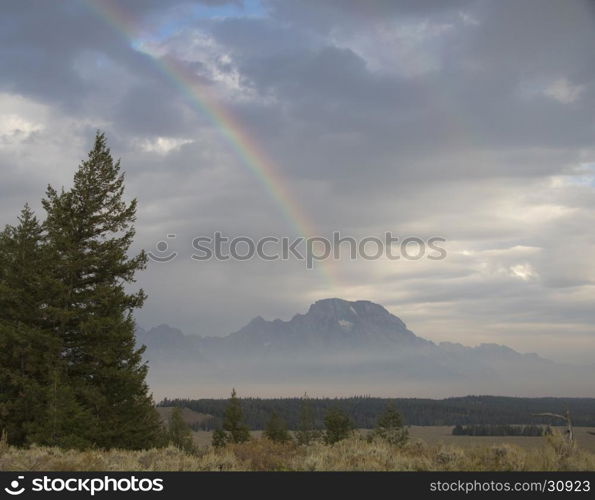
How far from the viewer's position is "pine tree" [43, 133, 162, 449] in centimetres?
2361

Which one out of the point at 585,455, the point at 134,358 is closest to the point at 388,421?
the point at 134,358

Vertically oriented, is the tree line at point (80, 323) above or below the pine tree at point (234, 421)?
above

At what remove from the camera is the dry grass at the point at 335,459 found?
10539mm

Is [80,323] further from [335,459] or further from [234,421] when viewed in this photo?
[234,421]

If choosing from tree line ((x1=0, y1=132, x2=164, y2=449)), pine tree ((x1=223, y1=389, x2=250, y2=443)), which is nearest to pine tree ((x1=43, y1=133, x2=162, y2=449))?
tree line ((x1=0, y1=132, x2=164, y2=449))

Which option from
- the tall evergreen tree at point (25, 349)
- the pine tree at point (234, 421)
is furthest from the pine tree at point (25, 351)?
the pine tree at point (234, 421)

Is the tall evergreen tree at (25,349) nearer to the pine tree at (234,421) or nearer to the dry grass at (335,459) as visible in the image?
the dry grass at (335,459)

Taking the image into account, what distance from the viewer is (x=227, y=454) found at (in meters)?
11.9

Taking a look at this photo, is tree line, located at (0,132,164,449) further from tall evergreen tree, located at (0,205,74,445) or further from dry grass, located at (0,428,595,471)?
dry grass, located at (0,428,595,471)

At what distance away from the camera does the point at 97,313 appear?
2475 centimetres

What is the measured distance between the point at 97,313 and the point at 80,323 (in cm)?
146

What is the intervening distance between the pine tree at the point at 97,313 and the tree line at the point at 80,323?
0.04 m

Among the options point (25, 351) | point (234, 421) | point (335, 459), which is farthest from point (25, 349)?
point (234, 421)
